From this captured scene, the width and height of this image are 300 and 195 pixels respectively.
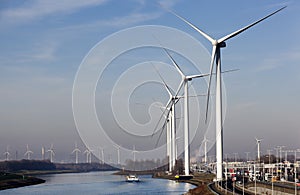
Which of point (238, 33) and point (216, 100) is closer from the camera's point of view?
point (238, 33)

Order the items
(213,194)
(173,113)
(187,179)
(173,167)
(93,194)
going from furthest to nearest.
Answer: (173,167) < (173,113) < (187,179) < (93,194) < (213,194)

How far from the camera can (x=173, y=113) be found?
440 feet

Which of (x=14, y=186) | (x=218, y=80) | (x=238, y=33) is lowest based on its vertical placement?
(x=14, y=186)

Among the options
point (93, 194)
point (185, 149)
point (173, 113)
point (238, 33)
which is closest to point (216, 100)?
point (238, 33)

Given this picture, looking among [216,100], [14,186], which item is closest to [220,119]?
[216,100]

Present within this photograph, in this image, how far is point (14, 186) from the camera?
13988 centimetres

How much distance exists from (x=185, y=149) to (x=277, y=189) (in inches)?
1795

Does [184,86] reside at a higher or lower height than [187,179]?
higher

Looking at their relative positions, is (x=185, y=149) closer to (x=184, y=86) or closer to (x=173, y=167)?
(x=184, y=86)

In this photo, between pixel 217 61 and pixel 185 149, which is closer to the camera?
pixel 217 61

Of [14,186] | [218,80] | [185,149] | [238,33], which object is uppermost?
[238,33]

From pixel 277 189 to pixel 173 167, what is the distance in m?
91.8

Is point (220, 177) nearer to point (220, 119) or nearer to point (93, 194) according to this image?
point (220, 119)

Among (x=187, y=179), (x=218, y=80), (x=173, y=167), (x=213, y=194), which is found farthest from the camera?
(x=173, y=167)
